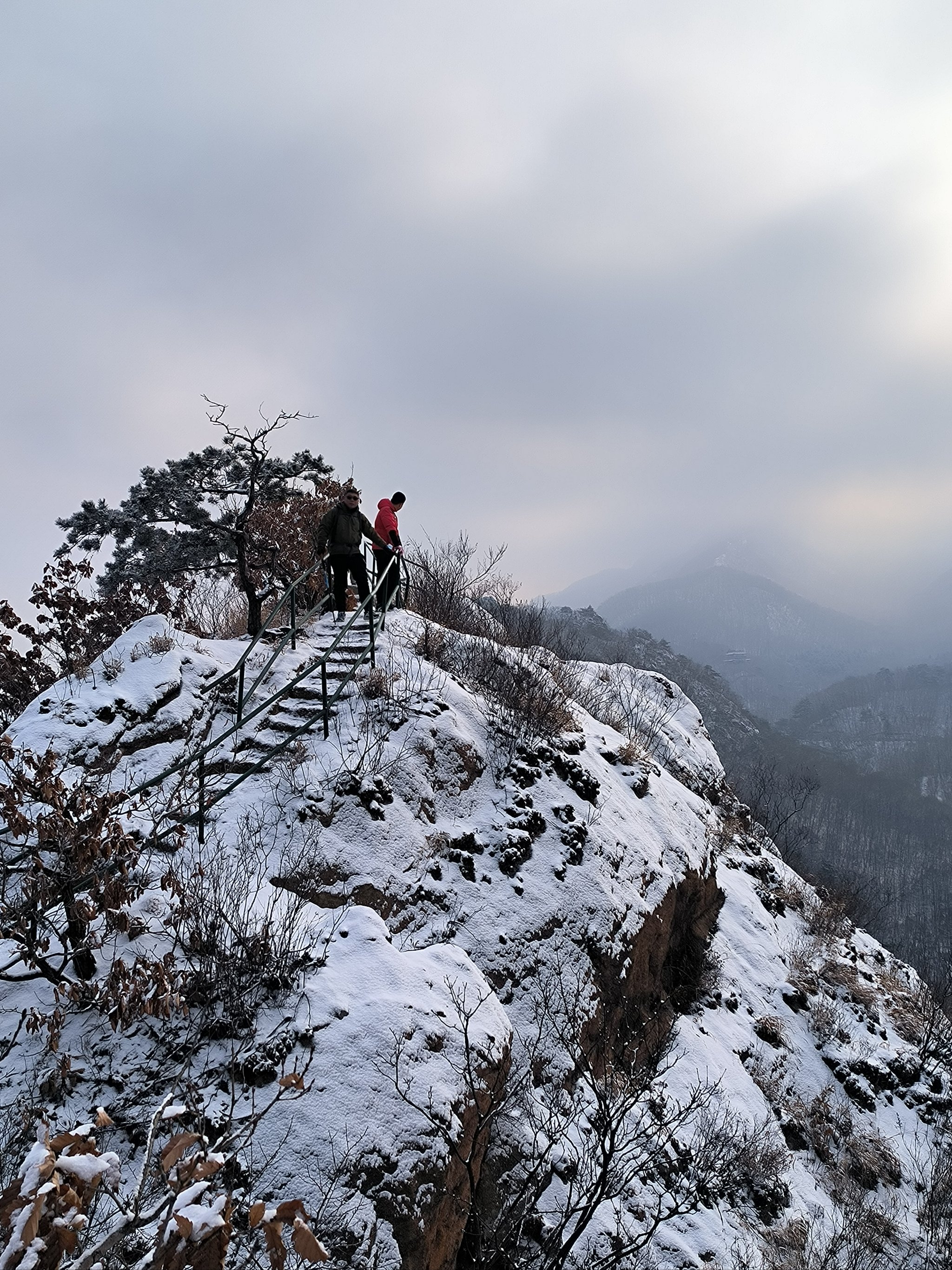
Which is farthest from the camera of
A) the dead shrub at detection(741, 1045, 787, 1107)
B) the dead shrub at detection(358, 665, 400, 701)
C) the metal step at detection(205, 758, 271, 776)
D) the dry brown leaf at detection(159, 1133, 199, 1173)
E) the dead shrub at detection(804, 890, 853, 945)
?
the dead shrub at detection(804, 890, 853, 945)

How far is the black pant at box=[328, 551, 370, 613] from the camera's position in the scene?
9.88 meters

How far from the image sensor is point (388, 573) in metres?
10.2

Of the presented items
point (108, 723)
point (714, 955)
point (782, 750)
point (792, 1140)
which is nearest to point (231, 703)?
point (108, 723)

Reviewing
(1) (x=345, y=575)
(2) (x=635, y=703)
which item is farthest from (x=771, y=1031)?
(1) (x=345, y=575)

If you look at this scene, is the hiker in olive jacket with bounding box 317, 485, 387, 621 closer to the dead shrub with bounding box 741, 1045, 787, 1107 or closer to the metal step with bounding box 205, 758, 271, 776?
the metal step with bounding box 205, 758, 271, 776

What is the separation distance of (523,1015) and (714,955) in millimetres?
4834

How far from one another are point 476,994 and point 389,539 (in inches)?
286

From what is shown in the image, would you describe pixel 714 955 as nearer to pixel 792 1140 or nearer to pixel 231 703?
pixel 792 1140

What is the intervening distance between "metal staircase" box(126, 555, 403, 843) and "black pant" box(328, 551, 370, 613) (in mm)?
214

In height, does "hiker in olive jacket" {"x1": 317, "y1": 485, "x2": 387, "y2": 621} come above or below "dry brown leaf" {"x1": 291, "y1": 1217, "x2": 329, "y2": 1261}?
above

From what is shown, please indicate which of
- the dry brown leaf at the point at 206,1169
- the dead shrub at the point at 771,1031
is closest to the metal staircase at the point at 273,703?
the dry brown leaf at the point at 206,1169

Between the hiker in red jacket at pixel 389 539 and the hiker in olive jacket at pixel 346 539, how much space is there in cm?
20

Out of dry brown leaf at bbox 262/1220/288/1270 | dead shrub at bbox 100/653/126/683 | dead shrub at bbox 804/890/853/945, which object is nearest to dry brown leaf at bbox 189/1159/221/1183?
dry brown leaf at bbox 262/1220/288/1270

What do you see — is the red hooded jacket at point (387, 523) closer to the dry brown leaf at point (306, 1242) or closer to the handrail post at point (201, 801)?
the handrail post at point (201, 801)
